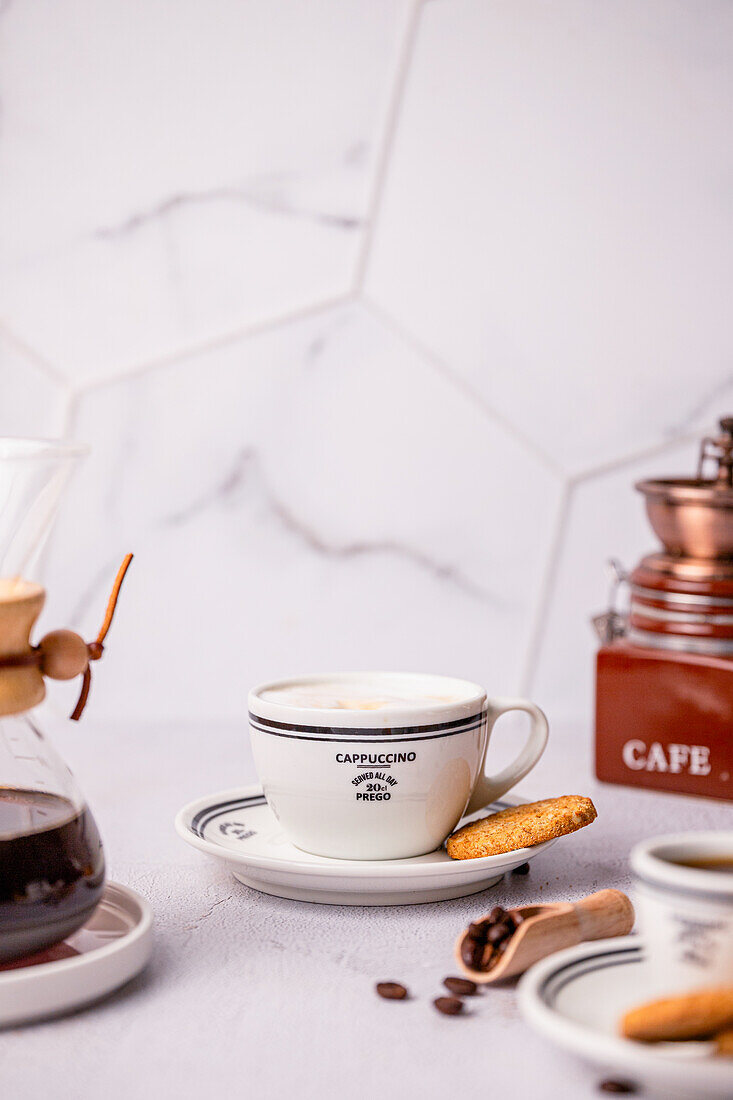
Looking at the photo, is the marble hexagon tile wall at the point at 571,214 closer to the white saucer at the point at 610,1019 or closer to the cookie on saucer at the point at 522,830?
the cookie on saucer at the point at 522,830

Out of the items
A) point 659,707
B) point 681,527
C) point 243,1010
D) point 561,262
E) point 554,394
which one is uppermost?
point 561,262

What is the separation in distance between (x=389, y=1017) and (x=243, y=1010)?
0.07 m

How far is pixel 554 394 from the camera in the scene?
1.25 metres

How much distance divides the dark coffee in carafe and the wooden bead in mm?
60

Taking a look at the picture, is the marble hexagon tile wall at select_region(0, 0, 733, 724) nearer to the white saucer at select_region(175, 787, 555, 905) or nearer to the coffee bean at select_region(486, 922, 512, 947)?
the white saucer at select_region(175, 787, 555, 905)

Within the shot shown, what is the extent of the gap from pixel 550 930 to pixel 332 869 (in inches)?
5.1

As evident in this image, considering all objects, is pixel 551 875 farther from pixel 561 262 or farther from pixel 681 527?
pixel 561 262

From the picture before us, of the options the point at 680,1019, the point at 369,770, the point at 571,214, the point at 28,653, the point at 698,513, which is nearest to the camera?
the point at 680,1019

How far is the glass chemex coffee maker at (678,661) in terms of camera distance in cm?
99

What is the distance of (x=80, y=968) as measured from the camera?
1.81 ft

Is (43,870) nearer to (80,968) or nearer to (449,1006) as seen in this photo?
(80,968)

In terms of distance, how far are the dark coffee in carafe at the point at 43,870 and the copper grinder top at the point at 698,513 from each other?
57 centimetres

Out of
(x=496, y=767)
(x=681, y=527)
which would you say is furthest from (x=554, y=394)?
(x=496, y=767)

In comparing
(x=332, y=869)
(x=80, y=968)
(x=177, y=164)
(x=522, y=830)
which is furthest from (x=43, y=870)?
(x=177, y=164)
